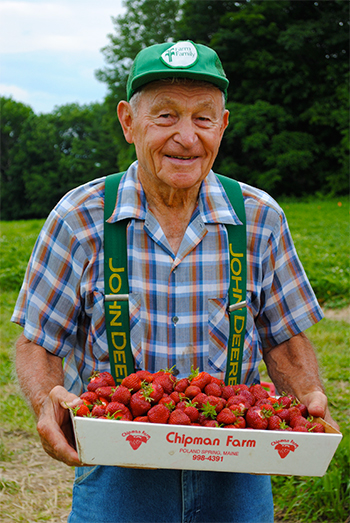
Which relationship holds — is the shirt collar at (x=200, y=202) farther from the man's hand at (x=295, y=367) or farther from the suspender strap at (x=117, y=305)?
the man's hand at (x=295, y=367)

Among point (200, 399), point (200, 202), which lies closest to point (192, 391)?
point (200, 399)

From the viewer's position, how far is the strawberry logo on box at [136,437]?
159 centimetres

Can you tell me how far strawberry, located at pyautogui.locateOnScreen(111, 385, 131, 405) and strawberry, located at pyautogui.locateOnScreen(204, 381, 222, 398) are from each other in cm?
26

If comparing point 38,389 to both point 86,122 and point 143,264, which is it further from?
point 86,122

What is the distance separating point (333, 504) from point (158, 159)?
2122 mm

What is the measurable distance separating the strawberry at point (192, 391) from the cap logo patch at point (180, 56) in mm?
1138

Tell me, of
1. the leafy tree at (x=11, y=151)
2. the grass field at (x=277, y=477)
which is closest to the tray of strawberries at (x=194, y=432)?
the grass field at (x=277, y=477)

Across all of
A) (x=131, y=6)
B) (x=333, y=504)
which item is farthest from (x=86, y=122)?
(x=333, y=504)

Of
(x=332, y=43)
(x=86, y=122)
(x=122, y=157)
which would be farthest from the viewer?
(x=86, y=122)

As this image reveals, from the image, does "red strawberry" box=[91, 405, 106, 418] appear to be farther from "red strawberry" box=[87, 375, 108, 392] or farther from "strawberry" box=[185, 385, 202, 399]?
"strawberry" box=[185, 385, 202, 399]

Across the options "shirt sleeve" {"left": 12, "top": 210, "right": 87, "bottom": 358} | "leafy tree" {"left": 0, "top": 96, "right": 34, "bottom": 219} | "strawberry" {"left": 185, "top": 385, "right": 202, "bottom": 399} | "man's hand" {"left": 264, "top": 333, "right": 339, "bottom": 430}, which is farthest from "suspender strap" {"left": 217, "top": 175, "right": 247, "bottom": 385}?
"leafy tree" {"left": 0, "top": 96, "right": 34, "bottom": 219}

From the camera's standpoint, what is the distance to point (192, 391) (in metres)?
1.78

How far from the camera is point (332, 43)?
2277 centimetres

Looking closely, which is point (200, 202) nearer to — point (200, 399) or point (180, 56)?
point (180, 56)
